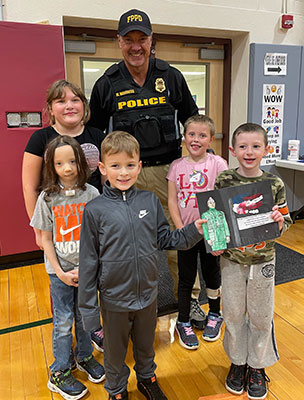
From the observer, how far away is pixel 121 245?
4.46ft

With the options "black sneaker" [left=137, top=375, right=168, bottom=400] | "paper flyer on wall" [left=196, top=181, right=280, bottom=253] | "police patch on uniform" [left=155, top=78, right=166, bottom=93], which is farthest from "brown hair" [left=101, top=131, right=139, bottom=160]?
"black sneaker" [left=137, top=375, right=168, bottom=400]

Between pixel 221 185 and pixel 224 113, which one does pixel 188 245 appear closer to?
pixel 221 185

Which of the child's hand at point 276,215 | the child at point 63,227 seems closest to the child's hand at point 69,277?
the child at point 63,227

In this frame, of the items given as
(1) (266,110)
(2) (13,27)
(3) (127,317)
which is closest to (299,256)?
(1) (266,110)

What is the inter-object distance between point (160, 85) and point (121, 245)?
1064 millimetres

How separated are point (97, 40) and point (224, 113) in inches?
67.2

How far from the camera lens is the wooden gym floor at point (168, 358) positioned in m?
1.69

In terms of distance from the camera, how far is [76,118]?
66.3 inches

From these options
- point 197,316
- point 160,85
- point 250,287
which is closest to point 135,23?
point 160,85

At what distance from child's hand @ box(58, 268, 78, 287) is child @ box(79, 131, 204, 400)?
0.19 m

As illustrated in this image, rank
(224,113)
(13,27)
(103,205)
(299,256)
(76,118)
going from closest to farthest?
(103,205) → (76,118) → (13,27) → (299,256) → (224,113)

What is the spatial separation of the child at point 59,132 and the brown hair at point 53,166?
13 cm

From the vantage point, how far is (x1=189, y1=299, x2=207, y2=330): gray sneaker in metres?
2.16

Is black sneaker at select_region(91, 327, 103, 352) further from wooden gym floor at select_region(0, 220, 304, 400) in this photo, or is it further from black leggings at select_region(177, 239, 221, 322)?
black leggings at select_region(177, 239, 221, 322)
